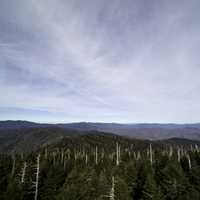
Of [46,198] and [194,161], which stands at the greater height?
[194,161]

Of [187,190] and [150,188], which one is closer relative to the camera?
[150,188]

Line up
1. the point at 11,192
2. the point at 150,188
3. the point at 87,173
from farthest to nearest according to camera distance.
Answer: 1. the point at 87,173
2. the point at 150,188
3. the point at 11,192

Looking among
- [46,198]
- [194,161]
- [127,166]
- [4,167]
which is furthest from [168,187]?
[4,167]

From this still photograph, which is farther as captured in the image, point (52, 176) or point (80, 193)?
point (52, 176)

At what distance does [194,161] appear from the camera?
5475 cm

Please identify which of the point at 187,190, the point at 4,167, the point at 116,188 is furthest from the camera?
the point at 4,167

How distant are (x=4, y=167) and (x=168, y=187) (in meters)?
48.6

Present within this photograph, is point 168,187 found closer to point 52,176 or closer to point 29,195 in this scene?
point 52,176

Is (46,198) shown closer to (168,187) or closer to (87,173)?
(87,173)

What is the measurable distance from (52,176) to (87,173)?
9.51 m

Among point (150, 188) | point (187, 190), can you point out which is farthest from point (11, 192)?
point (187, 190)

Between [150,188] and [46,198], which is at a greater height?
[150,188]

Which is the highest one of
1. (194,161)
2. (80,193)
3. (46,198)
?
(194,161)

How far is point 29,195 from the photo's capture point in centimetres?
Result: 4428
